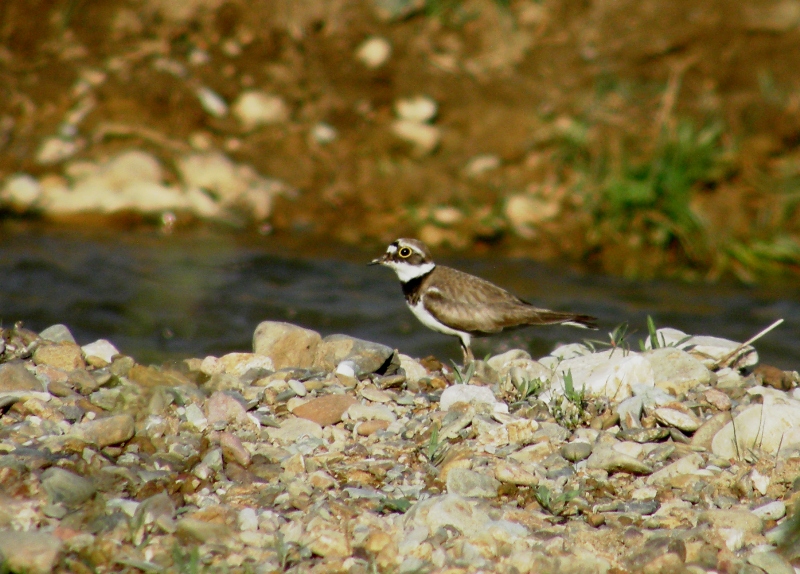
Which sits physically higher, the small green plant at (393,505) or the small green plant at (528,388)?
the small green plant at (528,388)

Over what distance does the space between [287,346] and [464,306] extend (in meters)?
1.74

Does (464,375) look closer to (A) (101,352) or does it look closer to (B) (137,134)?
(A) (101,352)

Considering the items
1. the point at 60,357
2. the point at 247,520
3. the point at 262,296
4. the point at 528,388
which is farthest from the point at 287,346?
the point at 262,296

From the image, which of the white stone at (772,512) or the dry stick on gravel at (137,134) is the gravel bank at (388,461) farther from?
the dry stick on gravel at (137,134)

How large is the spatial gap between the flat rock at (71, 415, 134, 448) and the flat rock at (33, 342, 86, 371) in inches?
34.1

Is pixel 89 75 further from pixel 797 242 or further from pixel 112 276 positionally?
pixel 797 242

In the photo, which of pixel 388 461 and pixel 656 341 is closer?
pixel 388 461

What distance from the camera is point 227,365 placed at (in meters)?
5.91

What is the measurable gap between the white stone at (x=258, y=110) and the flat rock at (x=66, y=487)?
8.76 metres

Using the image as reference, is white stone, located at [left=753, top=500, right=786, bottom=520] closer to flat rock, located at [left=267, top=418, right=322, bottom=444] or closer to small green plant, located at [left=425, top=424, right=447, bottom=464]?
small green plant, located at [left=425, top=424, right=447, bottom=464]

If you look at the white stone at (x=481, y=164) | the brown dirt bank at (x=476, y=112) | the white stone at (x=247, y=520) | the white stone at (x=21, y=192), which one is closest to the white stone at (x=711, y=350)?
the white stone at (x=247, y=520)

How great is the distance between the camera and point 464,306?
745 centimetres

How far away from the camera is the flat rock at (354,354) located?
5816mm

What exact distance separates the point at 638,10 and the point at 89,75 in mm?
6732
